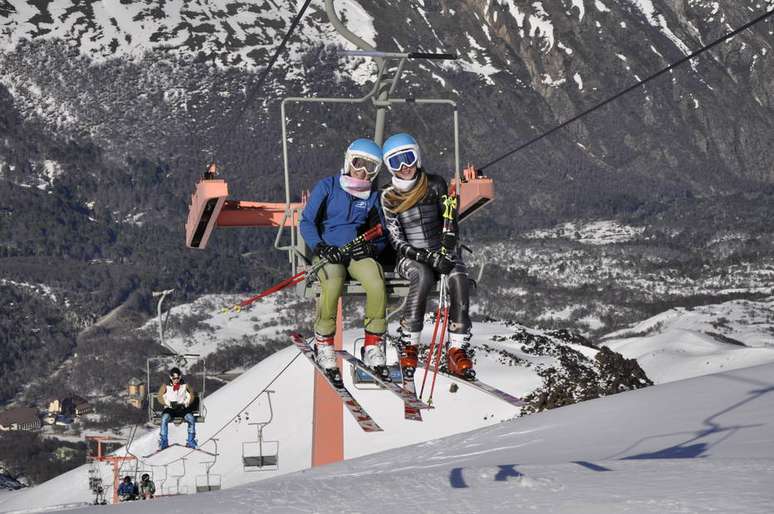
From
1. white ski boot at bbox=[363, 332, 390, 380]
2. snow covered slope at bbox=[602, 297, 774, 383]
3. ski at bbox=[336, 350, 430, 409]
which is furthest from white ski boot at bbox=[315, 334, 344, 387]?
snow covered slope at bbox=[602, 297, 774, 383]

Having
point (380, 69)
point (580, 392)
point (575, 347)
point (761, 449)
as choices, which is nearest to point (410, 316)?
point (380, 69)

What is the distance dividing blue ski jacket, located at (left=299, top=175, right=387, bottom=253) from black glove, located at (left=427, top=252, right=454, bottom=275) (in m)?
0.71

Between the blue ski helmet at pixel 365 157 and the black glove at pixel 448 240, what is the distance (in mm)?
946

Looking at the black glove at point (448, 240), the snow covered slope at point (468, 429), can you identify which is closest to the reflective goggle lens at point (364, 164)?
the black glove at point (448, 240)

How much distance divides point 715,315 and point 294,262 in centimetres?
16558

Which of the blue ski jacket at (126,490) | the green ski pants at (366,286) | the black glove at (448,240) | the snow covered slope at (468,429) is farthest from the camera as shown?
the blue ski jacket at (126,490)

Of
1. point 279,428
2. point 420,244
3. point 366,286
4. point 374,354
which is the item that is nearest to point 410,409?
point 374,354

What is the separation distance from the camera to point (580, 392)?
3684 cm

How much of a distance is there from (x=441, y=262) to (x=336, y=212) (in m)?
1.17

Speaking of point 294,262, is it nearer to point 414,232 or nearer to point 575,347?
point 414,232

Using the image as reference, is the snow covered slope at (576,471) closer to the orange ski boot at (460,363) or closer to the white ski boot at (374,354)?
the orange ski boot at (460,363)

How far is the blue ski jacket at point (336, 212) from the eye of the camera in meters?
11.7

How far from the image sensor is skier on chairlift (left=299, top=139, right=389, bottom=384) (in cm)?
1150

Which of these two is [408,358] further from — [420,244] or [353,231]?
[353,231]
